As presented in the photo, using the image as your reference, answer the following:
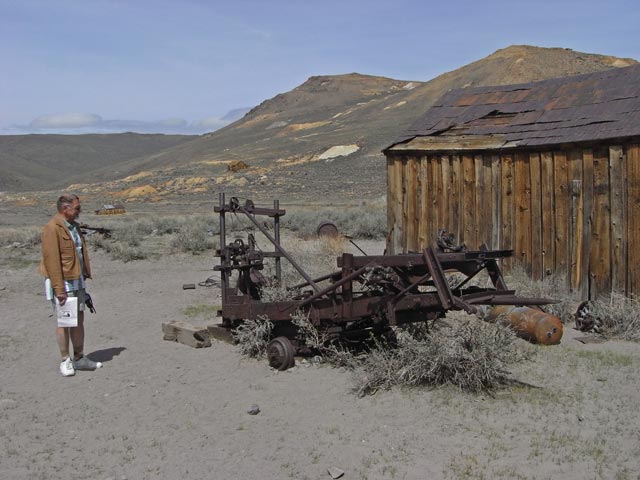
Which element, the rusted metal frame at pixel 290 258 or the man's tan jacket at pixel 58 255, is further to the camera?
the rusted metal frame at pixel 290 258

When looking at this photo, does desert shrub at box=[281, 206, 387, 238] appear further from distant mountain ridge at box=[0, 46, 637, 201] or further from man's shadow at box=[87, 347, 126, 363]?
distant mountain ridge at box=[0, 46, 637, 201]

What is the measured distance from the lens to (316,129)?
72562 mm

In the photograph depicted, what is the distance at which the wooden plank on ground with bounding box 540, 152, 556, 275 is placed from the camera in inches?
386

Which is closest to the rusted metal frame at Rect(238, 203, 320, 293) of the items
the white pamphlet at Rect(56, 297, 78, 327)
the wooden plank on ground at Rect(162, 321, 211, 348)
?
the wooden plank on ground at Rect(162, 321, 211, 348)

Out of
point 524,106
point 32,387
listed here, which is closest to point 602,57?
A: point 524,106

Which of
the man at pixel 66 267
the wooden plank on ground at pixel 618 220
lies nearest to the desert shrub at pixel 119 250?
the man at pixel 66 267

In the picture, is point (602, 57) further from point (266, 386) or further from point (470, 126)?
point (266, 386)

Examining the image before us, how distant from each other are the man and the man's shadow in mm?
411

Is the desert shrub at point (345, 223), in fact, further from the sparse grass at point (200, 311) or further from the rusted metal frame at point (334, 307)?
the rusted metal frame at point (334, 307)

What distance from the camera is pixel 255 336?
7.24 metres

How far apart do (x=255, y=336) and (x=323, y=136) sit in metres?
58.2

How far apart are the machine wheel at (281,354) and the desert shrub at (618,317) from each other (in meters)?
3.80

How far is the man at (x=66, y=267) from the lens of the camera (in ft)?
21.7

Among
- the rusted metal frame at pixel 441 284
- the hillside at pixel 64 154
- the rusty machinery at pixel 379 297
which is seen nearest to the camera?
the rusted metal frame at pixel 441 284
